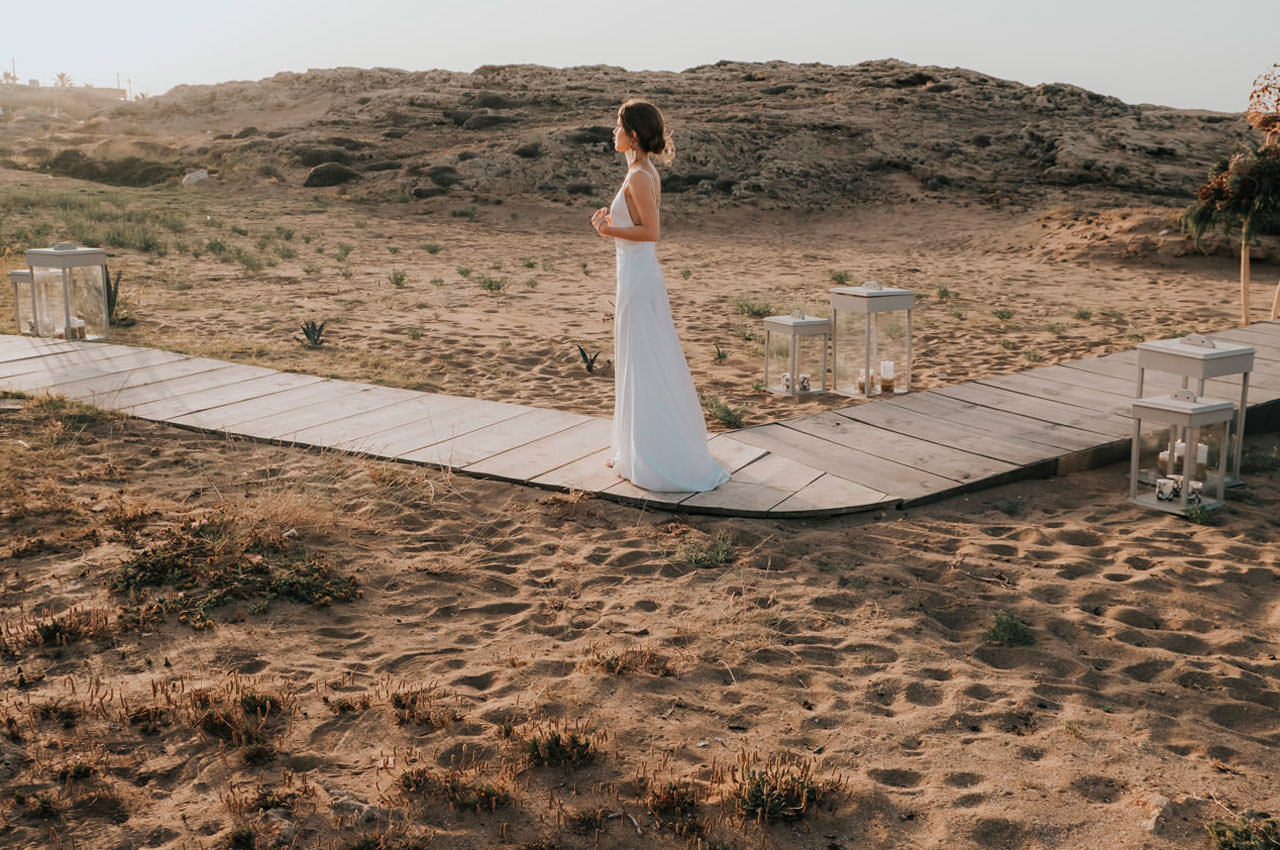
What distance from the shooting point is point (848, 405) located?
7969 mm

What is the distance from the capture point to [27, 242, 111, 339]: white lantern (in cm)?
938

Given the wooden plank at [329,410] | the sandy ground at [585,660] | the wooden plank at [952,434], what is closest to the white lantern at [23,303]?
the sandy ground at [585,660]

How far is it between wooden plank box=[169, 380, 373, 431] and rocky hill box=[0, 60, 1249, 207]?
18.2m

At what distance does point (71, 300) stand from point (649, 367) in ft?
21.3

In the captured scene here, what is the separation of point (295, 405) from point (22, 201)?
16.7 meters

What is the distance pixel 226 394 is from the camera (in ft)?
24.9

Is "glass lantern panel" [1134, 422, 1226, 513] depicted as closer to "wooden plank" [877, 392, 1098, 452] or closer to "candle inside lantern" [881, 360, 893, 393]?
"wooden plank" [877, 392, 1098, 452]

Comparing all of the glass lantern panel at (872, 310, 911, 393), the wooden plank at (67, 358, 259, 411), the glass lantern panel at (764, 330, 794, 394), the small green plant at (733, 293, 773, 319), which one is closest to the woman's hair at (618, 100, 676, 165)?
the glass lantern panel at (764, 330, 794, 394)

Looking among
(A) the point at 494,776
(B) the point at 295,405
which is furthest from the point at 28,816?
(B) the point at 295,405

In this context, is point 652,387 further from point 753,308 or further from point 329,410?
point 753,308

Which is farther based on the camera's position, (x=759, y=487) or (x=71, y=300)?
(x=71, y=300)

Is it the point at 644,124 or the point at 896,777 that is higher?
the point at 644,124

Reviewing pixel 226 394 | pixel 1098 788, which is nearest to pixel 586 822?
pixel 1098 788

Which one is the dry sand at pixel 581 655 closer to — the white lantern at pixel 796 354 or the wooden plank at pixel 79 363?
the white lantern at pixel 796 354
